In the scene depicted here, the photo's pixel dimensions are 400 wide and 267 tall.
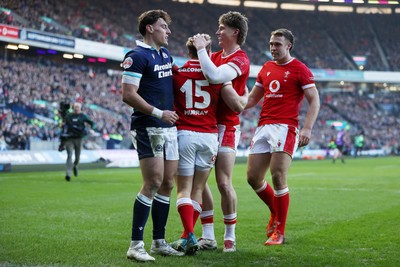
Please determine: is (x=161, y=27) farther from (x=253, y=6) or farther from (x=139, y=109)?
(x=253, y=6)

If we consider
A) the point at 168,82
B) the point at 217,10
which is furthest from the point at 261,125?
the point at 217,10

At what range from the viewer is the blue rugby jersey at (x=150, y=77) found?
557 centimetres

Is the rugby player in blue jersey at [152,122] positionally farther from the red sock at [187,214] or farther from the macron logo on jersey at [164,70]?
the red sock at [187,214]

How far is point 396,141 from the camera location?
190 ft

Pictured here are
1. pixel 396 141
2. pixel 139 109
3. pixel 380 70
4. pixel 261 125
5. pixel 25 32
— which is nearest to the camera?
pixel 139 109

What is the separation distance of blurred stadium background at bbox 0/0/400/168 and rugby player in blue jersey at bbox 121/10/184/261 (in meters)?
17.1

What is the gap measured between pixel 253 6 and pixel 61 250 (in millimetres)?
56296

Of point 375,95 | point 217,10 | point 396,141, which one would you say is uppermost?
point 217,10

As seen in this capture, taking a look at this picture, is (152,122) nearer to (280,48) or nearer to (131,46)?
(280,48)

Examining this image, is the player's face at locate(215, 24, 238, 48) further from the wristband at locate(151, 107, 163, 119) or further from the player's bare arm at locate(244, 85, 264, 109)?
the player's bare arm at locate(244, 85, 264, 109)

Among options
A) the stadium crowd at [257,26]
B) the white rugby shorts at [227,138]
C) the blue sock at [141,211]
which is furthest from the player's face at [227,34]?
the stadium crowd at [257,26]

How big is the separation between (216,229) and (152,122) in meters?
2.50

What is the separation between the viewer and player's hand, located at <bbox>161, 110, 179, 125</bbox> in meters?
5.56

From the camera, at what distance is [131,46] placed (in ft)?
153
